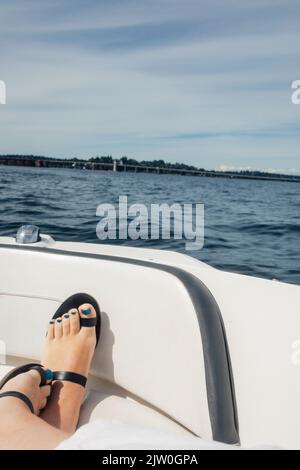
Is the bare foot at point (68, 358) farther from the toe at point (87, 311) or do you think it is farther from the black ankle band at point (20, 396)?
the black ankle band at point (20, 396)

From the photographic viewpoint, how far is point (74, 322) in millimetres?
1349

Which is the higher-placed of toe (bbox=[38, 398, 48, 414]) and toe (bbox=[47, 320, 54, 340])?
toe (bbox=[47, 320, 54, 340])

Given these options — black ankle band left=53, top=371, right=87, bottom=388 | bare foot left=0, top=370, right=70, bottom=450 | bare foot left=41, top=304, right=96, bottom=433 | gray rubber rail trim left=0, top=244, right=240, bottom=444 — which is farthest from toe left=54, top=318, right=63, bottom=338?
gray rubber rail trim left=0, top=244, right=240, bottom=444

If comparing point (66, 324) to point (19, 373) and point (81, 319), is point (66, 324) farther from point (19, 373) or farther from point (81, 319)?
point (19, 373)

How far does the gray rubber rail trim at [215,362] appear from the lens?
0.98 meters

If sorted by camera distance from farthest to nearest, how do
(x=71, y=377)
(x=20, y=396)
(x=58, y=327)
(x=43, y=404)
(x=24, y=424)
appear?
(x=58, y=327) → (x=71, y=377) → (x=43, y=404) → (x=20, y=396) → (x=24, y=424)

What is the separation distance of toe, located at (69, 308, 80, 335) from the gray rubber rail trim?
32 centimetres

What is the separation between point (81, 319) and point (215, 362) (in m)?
0.47

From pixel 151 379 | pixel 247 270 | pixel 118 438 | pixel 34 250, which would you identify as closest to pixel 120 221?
pixel 247 270

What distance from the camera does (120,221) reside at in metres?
5.29

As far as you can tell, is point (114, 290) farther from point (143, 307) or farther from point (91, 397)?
point (91, 397)

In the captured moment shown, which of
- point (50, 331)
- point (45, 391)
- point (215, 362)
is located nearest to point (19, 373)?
point (45, 391)

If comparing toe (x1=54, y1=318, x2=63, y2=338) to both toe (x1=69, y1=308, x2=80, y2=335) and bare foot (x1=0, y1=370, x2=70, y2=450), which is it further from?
bare foot (x1=0, y1=370, x2=70, y2=450)

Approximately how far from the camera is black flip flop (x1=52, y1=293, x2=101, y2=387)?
49.5 inches
